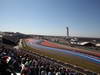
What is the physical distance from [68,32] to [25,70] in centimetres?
9089

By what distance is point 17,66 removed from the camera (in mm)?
10039

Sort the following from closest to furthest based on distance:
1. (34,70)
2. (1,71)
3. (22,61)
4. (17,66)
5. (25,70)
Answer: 1. (1,71)
2. (25,70)
3. (34,70)
4. (17,66)
5. (22,61)

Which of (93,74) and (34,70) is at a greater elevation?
(34,70)

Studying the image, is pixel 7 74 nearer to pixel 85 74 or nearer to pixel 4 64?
pixel 4 64

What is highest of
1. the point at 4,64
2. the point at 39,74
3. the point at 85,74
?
the point at 4,64

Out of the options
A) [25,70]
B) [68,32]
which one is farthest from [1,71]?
[68,32]

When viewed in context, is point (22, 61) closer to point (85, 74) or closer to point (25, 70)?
point (25, 70)

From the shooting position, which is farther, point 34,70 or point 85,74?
point 85,74

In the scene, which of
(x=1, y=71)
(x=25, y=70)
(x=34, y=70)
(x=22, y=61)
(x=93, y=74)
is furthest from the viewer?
(x=93, y=74)

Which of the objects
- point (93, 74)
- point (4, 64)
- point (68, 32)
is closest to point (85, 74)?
point (93, 74)

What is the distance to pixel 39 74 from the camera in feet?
28.8

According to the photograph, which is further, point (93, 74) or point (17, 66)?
point (93, 74)

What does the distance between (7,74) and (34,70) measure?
3.51 m

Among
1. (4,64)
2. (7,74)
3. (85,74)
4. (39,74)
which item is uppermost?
(4,64)
